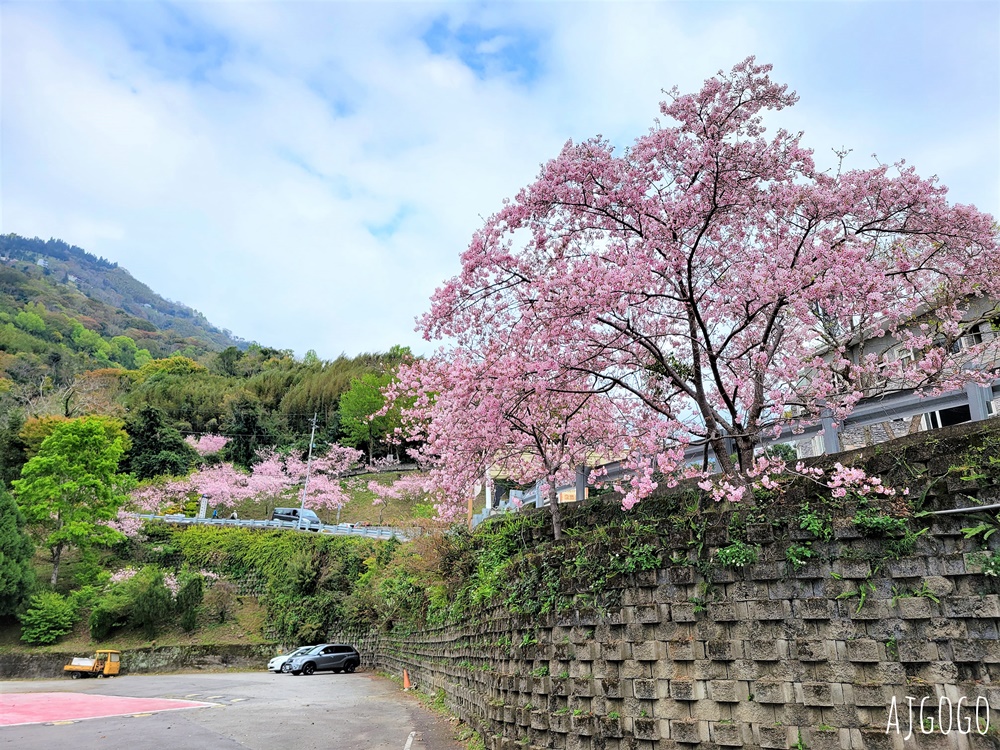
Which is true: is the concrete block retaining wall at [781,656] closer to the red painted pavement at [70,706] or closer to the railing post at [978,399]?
the railing post at [978,399]

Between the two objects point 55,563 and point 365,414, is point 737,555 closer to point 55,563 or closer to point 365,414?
point 55,563

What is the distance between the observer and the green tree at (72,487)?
27297 mm

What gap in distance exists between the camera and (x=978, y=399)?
5.59m

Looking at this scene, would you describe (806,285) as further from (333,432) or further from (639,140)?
(333,432)

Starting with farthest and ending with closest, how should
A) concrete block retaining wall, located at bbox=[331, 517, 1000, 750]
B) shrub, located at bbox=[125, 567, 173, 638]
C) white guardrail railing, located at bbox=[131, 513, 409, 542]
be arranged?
white guardrail railing, located at bbox=[131, 513, 409, 542] < shrub, located at bbox=[125, 567, 173, 638] < concrete block retaining wall, located at bbox=[331, 517, 1000, 750]

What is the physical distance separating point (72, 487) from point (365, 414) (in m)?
30.0

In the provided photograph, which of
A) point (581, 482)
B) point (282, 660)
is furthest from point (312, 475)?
point (581, 482)

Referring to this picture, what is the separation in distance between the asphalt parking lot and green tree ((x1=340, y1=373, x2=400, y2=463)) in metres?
38.2

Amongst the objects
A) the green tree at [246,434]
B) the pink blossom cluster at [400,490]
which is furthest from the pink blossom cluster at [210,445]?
the pink blossom cluster at [400,490]

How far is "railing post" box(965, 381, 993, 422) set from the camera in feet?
18.2

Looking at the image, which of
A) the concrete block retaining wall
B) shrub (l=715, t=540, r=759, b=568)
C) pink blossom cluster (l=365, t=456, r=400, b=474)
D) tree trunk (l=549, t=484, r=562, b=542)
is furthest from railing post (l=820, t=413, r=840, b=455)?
pink blossom cluster (l=365, t=456, r=400, b=474)

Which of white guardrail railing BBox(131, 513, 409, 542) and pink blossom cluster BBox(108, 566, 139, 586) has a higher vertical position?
white guardrail railing BBox(131, 513, 409, 542)

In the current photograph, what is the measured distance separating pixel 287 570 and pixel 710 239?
27.3 m

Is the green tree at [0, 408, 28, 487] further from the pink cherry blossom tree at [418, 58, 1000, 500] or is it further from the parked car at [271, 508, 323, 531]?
the pink cherry blossom tree at [418, 58, 1000, 500]
